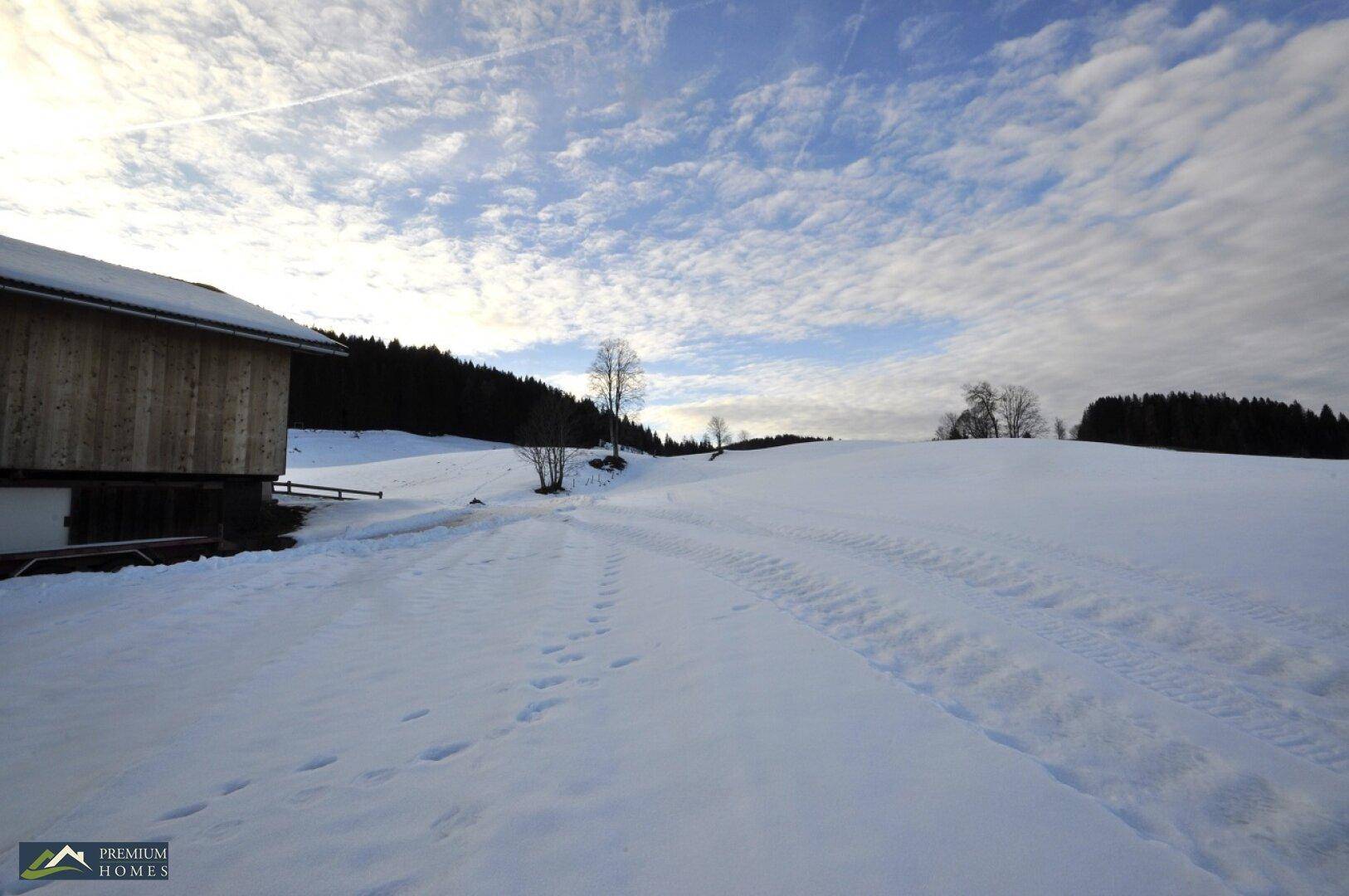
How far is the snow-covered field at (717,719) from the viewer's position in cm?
237

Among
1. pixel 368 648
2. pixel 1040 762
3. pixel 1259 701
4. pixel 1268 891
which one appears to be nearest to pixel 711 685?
pixel 1040 762

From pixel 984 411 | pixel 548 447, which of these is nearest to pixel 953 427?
pixel 984 411

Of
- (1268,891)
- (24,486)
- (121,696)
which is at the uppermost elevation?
(24,486)

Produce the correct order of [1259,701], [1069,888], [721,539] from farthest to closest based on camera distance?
1. [721,539]
2. [1259,701]
3. [1069,888]

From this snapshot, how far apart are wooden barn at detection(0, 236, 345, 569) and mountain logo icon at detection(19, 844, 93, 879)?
14.8 meters

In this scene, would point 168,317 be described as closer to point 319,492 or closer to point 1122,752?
point 1122,752

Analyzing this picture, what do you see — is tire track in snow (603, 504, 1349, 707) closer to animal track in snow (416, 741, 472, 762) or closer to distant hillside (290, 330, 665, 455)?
animal track in snow (416, 741, 472, 762)

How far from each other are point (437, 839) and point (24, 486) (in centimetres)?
1703

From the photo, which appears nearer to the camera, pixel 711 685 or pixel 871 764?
pixel 871 764

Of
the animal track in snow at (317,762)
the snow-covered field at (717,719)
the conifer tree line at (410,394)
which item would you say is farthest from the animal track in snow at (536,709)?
the conifer tree line at (410,394)

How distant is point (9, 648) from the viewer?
5352 millimetres

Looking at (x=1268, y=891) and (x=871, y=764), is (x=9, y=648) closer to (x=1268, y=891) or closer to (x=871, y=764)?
(x=871, y=764)

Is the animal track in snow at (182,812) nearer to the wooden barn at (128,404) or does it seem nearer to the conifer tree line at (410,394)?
the wooden barn at (128,404)

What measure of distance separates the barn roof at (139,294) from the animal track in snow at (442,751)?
1577cm
